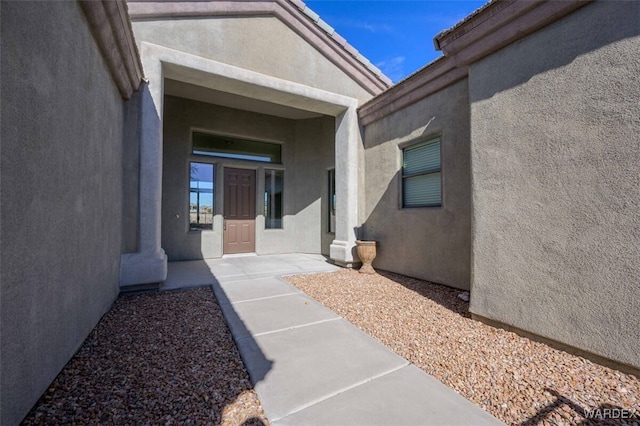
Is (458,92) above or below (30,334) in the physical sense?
above

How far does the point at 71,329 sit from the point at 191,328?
1.05m

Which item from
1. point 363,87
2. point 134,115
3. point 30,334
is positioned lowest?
point 30,334

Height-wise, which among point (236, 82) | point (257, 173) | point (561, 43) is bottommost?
point (257, 173)

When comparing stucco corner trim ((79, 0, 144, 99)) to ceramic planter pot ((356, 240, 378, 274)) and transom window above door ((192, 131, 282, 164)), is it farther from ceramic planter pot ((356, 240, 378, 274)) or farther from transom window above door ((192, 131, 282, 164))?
ceramic planter pot ((356, 240, 378, 274))

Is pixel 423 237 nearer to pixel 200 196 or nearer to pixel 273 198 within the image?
pixel 273 198

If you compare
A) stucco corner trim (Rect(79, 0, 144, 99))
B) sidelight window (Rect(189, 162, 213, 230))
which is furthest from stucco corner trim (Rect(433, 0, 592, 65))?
sidelight window (Rect(189, 162, 213, 230))

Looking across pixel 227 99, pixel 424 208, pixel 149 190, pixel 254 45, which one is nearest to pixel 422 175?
pixel 424 208

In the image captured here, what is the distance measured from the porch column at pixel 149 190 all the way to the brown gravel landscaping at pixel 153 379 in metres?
0.98

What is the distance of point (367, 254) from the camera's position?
18.9 feet

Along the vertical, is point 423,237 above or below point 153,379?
above

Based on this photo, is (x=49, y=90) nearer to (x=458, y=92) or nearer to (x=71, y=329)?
(x=71, y=329)

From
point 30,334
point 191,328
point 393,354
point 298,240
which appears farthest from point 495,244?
point 298,240

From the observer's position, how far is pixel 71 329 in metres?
2.24

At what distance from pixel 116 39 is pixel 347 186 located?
4650mm
